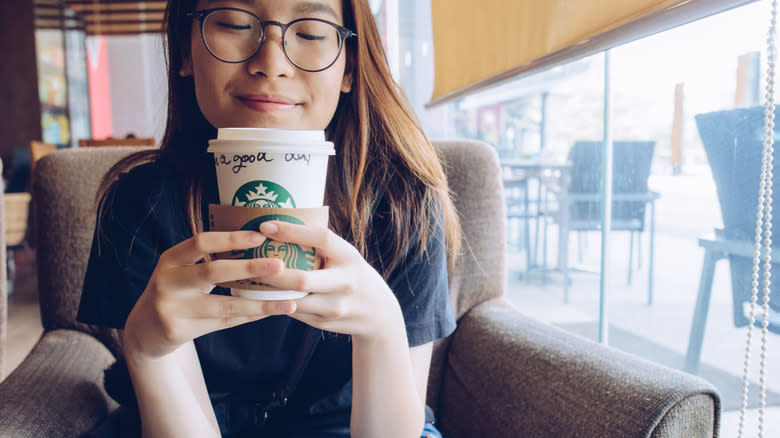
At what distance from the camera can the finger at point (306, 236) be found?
48 centimetres

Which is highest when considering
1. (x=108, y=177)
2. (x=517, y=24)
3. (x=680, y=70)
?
(x=517, y=24)

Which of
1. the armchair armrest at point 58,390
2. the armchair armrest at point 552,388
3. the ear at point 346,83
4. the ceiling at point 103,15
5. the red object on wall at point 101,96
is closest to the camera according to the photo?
the armchair armrest at point 552,388

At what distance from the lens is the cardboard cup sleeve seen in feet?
1.61

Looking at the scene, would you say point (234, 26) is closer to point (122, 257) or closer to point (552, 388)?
point (122, 257)

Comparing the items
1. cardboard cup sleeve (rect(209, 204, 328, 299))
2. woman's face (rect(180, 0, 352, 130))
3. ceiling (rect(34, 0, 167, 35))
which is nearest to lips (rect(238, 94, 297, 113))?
woman's face (rect(180, 0, 352, 130))

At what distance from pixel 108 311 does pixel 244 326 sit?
0.71 ft

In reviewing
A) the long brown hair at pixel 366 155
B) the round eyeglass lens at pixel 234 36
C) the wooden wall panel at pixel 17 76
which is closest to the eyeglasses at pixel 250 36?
the round eyeglass lens at pixel 234 36

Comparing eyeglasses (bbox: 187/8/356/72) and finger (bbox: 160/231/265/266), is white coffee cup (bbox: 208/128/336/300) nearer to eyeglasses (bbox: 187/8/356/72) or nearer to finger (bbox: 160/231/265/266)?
finger (bbox: 160/231/265/266)

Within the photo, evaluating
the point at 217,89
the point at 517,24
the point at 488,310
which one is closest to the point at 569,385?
the point at 488,310

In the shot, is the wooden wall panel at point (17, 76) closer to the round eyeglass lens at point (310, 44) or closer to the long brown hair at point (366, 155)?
the long brown hair at point (366, 155)

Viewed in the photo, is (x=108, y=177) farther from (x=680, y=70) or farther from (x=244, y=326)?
(x=680, y=70)

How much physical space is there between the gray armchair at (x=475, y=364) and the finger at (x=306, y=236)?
49 centimetres

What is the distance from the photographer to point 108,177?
93cm

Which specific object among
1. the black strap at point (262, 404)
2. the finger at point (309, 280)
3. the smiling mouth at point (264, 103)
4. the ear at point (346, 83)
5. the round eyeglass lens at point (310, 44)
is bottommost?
the black strap at point (262, 404)
